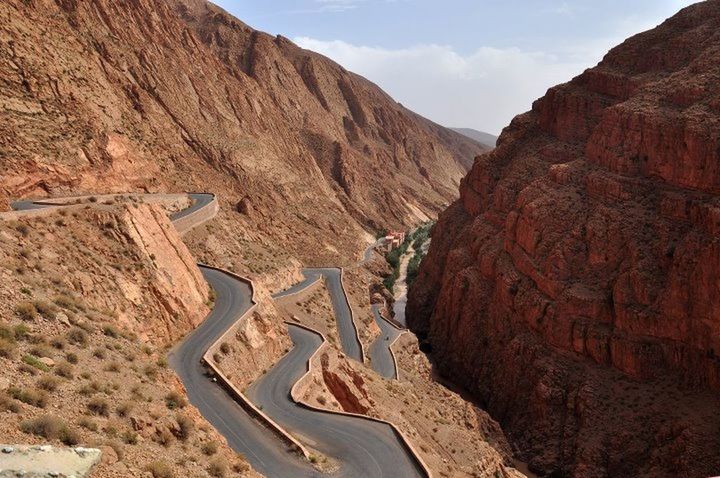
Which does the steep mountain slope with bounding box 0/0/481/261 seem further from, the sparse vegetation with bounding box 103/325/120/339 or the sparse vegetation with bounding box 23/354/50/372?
the sparse vegetation with bounding box 23/354/50/372

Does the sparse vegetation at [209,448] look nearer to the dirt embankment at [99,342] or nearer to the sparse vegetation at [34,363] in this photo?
the dirt embankment at [99,342]

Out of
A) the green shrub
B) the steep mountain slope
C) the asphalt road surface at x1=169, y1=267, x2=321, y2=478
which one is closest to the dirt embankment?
the green shrub

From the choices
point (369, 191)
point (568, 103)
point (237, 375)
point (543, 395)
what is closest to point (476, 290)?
point (543, 395)

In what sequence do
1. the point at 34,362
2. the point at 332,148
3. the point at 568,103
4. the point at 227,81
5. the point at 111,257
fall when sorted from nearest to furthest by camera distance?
the point at 34,362
the point at 111,257
the point at 568,103
the point at 227,81
the point at 332,148

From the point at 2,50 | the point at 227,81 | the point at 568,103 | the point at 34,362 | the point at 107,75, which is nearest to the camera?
the point at 34,362

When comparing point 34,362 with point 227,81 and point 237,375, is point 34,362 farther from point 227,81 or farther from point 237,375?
point 227,81

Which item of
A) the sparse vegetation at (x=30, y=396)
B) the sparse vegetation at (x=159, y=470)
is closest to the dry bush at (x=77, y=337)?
the sparse vegetation at (x=30, y=396)

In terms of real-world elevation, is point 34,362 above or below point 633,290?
below
